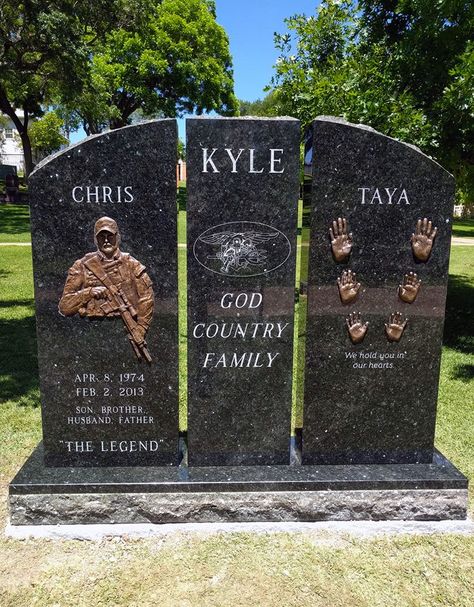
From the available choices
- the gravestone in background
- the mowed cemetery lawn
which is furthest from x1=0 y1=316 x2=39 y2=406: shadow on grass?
the gravestone in background

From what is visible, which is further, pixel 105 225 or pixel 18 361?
pixel 18 361

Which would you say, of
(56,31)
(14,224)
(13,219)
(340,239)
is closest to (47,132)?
(13,219)

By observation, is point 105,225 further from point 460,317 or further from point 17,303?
point 460,317

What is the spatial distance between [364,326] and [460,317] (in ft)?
23.5

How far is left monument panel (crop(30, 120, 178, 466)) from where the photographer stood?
369 cm

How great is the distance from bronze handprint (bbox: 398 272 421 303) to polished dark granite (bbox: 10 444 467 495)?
128 cm

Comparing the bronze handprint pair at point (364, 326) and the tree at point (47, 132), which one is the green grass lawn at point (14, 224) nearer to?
the bronze handprint pair at point (364, 326)

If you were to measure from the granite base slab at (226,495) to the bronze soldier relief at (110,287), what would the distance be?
3.40 feet

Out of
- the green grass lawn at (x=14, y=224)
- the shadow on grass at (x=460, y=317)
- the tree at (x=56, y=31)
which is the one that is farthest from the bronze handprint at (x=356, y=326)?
the green grass lawn at (x=14, y=224)

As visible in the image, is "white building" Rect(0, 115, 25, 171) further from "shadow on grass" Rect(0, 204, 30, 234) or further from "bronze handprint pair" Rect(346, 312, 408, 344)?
"bronze handprint pair" Rect(346, 312, 408, 344)

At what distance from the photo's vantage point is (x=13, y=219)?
83.6 feet

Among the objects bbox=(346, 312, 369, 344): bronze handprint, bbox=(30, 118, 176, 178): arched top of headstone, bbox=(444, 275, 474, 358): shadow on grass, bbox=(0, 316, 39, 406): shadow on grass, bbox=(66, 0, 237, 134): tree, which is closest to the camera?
bbox=(30, 118, 176, 178): arched top of headstone

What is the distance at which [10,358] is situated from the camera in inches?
288

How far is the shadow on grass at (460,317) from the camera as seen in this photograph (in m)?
8.74
